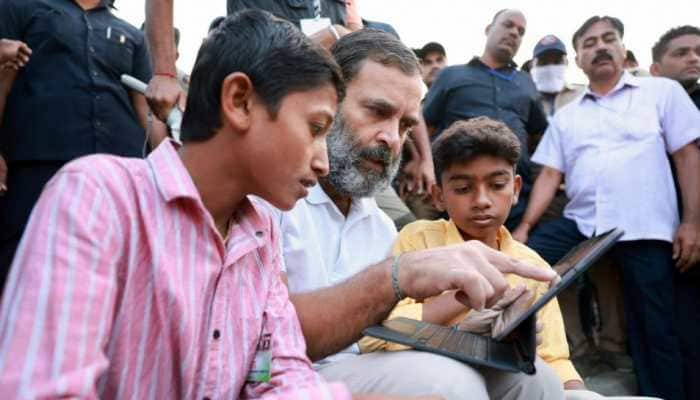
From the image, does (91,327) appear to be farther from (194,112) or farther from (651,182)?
(651,182)

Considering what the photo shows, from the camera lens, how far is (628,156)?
4.02m

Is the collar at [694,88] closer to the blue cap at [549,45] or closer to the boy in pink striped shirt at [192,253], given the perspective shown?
the blue cap at [549,45]

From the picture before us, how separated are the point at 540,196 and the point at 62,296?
3.62 metres

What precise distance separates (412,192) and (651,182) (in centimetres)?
139

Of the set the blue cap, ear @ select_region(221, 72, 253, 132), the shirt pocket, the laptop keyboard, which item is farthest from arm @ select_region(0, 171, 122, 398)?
the blue cap

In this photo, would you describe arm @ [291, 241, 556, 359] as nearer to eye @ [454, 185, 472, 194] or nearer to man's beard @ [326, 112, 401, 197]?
man's beard @ [326, 112, 401, 197]

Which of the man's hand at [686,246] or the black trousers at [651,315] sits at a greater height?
the man's hand at [686,246]

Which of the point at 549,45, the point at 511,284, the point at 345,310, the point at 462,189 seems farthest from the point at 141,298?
the point at 549,45

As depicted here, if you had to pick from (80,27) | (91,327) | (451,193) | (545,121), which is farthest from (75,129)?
(545,121)

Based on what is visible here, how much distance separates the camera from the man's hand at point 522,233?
4.08 meters

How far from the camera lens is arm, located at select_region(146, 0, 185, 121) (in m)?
2.42

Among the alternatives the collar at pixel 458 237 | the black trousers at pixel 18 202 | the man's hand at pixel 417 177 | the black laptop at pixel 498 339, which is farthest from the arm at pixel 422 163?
the black laptop at pixel 498 339

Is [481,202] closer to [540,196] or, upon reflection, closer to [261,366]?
[261,366]

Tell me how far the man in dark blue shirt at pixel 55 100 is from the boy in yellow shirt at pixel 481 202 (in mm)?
1215
